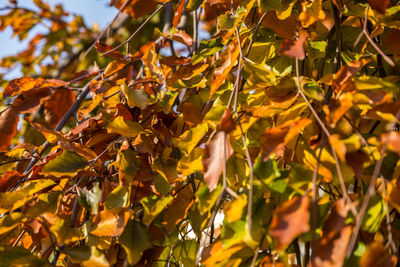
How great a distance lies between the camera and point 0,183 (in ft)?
2.41

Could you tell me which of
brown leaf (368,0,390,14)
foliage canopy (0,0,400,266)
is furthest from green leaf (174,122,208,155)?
brown leaf (368,0,390,14)

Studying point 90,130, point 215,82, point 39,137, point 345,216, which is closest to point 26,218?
point 90,130

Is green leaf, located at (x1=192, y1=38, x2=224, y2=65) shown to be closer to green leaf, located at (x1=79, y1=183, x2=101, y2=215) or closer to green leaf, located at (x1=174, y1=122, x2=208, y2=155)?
green leaf, located at (x1=174, y1=122, x2=208, y2=155)

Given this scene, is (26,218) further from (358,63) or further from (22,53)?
(22,53)

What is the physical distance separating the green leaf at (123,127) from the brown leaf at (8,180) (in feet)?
0.79

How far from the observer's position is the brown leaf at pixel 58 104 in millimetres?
993

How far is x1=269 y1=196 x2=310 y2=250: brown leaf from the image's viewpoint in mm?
399

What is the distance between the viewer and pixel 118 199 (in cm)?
61

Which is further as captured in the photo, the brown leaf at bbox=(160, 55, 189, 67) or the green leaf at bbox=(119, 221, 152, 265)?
the brown leaf at bbox=(160, 55, 189, 67)

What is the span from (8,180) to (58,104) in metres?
0.30

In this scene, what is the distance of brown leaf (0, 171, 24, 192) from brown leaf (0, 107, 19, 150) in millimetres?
120

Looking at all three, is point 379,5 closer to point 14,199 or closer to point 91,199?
point 91,199

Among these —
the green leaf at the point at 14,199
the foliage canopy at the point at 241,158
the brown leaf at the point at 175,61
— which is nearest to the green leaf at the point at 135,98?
the foliage canopy at the point at 241,158

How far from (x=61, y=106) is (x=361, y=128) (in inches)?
28.6
